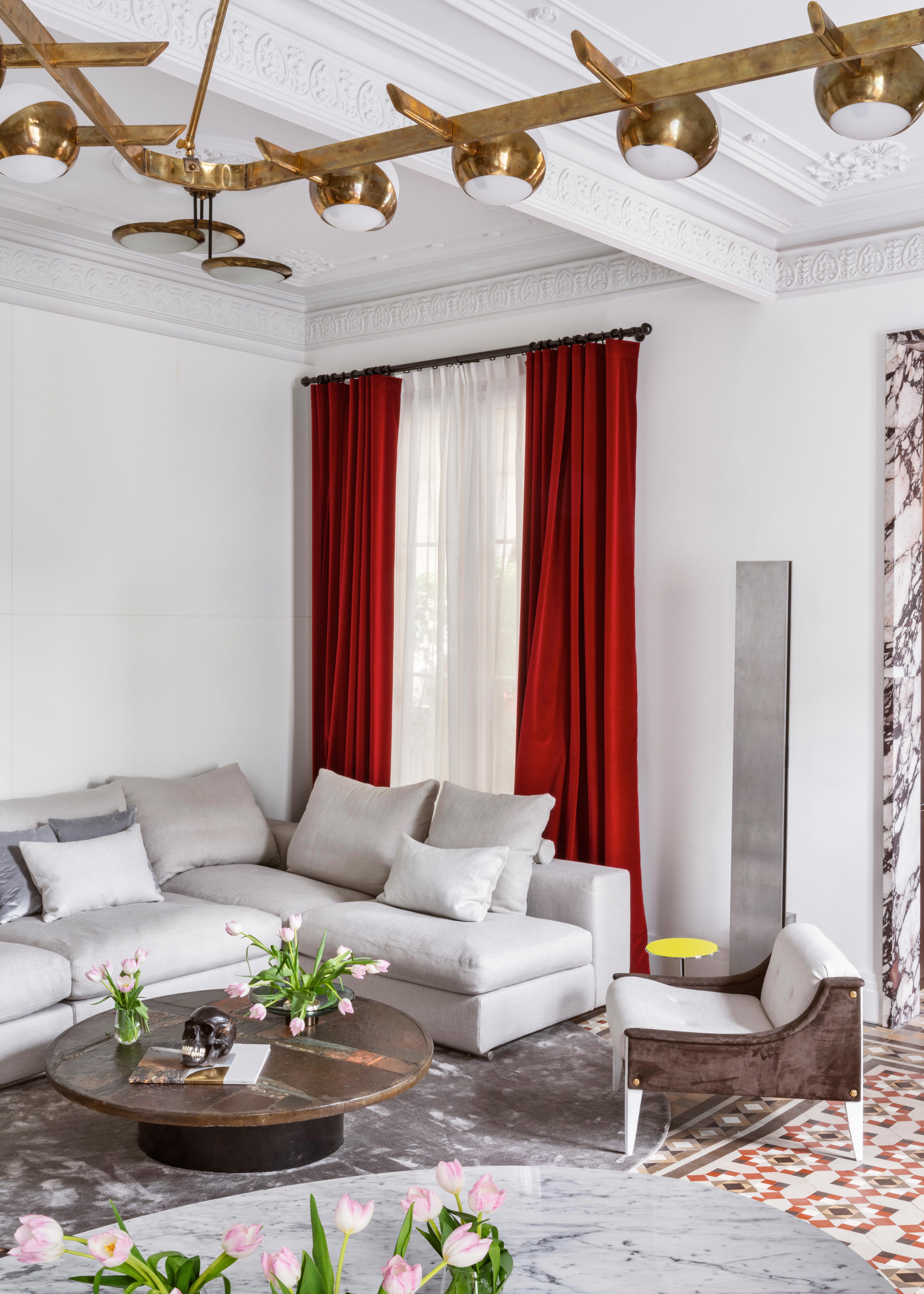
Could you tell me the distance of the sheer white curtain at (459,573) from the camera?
533 centimetres

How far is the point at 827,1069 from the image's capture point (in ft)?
10.9

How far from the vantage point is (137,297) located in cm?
541

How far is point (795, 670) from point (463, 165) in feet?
11.0

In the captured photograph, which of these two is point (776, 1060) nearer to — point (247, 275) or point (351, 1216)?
point (351, 1216)

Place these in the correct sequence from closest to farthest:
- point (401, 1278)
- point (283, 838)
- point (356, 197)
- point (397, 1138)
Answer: point (401, 1278)
point (356, 197)
point (397, 1138)
point (283, 838)

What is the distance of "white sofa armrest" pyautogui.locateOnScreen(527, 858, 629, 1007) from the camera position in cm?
453

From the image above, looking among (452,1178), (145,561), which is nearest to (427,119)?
(452,1178)

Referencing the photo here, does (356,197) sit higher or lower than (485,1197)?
higher

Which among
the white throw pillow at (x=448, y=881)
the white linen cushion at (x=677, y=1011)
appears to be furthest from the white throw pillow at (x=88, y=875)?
the white linen cushion at (x=677, y=1011)

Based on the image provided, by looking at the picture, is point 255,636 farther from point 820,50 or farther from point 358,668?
point 820,50

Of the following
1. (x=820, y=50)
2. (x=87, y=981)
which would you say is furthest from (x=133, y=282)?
(x=820, y=50)

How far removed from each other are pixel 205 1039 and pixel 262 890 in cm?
165

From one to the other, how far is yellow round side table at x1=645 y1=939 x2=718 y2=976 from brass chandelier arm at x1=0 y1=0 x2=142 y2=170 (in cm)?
340

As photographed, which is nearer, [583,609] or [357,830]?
[583,609]
